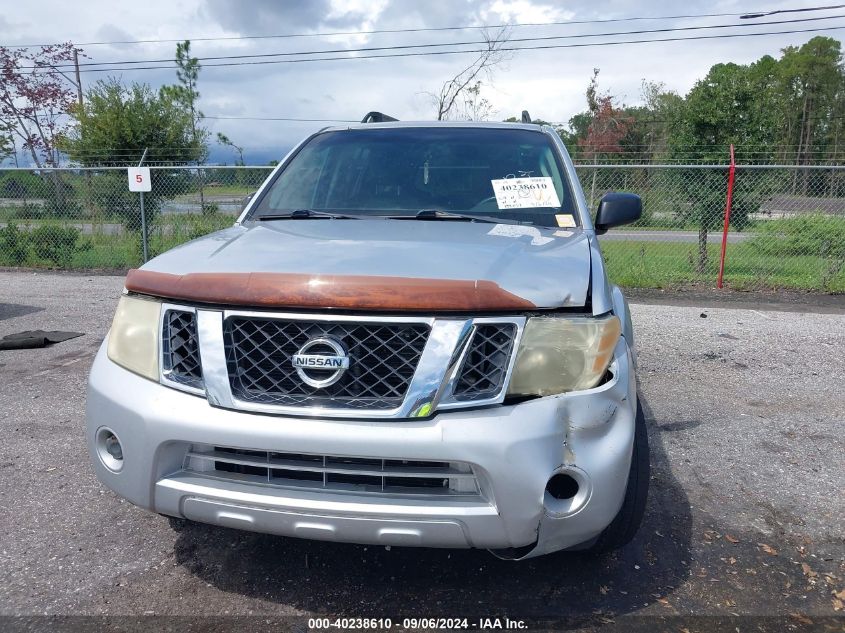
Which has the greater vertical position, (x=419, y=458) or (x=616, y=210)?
(x=616, y=210)

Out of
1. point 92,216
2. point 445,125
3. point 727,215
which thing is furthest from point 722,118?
point 92,216

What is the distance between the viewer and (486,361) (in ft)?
6.98

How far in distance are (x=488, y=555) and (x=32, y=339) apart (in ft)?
17.3

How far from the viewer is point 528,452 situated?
2021 mm

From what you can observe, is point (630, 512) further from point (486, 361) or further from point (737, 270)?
point (737, 270)

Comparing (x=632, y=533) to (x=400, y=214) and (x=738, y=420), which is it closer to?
(x=400, y=214)

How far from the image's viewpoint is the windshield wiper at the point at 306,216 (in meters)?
3.23

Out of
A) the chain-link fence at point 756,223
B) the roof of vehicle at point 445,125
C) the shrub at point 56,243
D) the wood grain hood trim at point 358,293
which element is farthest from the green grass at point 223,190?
the wood grain hood trim at point 358,293

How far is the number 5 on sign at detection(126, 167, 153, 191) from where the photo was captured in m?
11.0

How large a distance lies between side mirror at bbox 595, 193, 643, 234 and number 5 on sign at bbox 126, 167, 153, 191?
30.0 feet

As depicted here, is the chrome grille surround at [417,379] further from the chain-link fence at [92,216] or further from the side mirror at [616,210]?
the chain-link fence at [92,216]

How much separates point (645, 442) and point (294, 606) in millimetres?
1441

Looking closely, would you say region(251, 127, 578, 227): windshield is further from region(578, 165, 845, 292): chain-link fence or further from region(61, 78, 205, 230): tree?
Result: region(61, 78, 205, 230): tree

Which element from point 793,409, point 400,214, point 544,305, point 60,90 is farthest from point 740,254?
point 60,90
